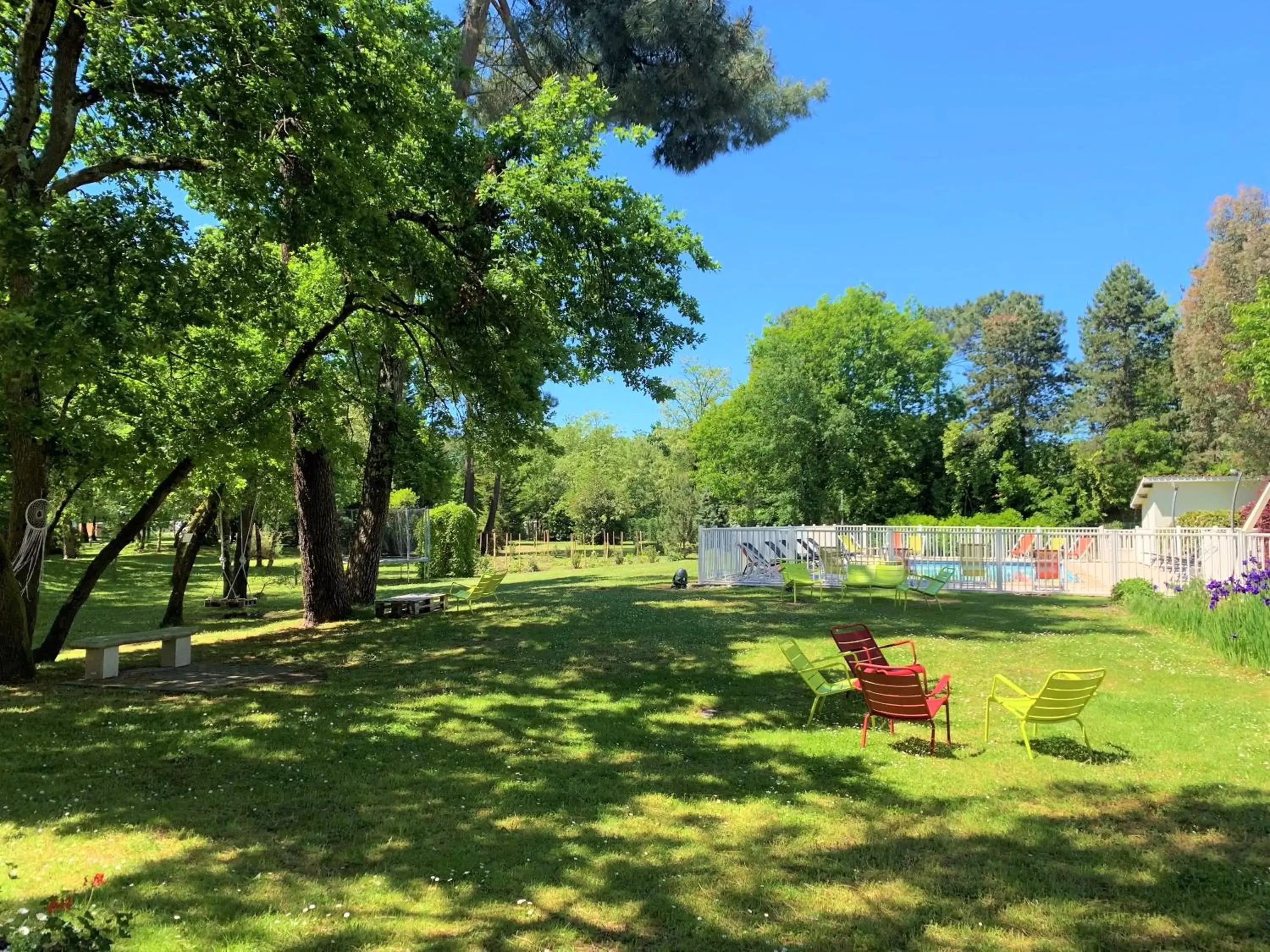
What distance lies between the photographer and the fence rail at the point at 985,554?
1519cm

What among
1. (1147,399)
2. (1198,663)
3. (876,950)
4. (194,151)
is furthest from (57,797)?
(1147,399)

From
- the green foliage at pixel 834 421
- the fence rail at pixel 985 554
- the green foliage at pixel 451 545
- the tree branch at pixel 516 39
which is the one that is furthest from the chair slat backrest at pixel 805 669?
the green foliage at pixel 834 421

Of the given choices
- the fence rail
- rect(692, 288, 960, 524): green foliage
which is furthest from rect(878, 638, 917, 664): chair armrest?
rect(692, 288, 960, 524): green foliage

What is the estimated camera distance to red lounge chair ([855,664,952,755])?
5953 millimetres

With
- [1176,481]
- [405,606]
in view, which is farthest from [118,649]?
[1176,481]

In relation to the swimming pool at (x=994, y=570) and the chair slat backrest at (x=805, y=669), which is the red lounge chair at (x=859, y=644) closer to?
Answer: the chair slat backrest at (x=805, y=669)

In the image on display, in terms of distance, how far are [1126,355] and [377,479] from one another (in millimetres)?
51435

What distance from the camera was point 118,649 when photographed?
30.3ft

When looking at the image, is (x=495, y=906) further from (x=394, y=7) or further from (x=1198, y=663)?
(x=394, y=7)

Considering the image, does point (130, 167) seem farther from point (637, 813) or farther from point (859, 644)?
point (859, 644)

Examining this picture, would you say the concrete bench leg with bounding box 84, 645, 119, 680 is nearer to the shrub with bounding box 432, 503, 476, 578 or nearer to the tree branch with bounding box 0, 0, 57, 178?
the tree branch with bounding box 0, 0, 57, 178

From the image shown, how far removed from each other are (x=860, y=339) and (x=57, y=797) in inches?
1519

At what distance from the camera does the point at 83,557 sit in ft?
110

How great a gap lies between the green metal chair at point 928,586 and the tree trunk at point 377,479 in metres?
10.4
